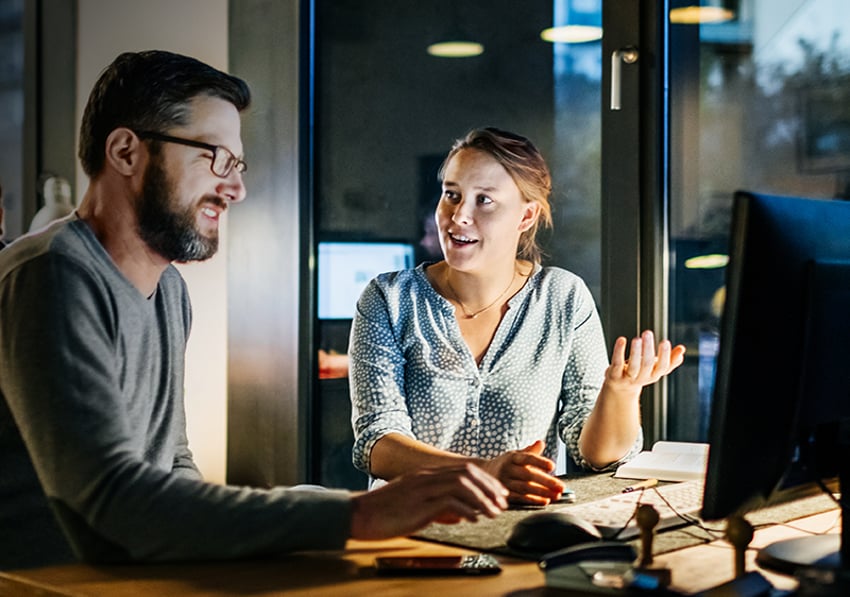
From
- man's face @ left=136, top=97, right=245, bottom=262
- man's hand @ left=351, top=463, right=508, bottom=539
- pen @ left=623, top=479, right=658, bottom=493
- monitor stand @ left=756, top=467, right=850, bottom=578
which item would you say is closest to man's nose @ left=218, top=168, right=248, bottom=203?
man's face @ left=136, top=97, right=245, bottom=262

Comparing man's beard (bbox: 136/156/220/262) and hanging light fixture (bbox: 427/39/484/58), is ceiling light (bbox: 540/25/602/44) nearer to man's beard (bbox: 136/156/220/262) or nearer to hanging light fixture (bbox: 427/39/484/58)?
hanging light fixture (bbox: 427/39/484/58)

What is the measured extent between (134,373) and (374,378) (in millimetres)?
858

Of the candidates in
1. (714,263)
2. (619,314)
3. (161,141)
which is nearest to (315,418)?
(619,314)

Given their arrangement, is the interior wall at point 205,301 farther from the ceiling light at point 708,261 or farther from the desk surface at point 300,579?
the desk surface at point 300,579

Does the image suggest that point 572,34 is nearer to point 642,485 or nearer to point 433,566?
point 642,485

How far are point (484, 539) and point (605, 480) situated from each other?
0.62m

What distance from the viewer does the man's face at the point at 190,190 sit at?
5.49 ft

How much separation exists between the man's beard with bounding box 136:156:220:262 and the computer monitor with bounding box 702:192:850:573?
0.88 m

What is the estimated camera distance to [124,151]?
169 centimetres

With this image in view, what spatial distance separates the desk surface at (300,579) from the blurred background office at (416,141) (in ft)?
5.53

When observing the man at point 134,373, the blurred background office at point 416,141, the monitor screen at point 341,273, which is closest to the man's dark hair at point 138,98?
the man at point 134,373

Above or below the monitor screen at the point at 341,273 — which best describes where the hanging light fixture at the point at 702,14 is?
above

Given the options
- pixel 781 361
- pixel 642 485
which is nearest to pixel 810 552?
pixel 781 361

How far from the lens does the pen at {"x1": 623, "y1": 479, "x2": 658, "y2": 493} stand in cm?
190
